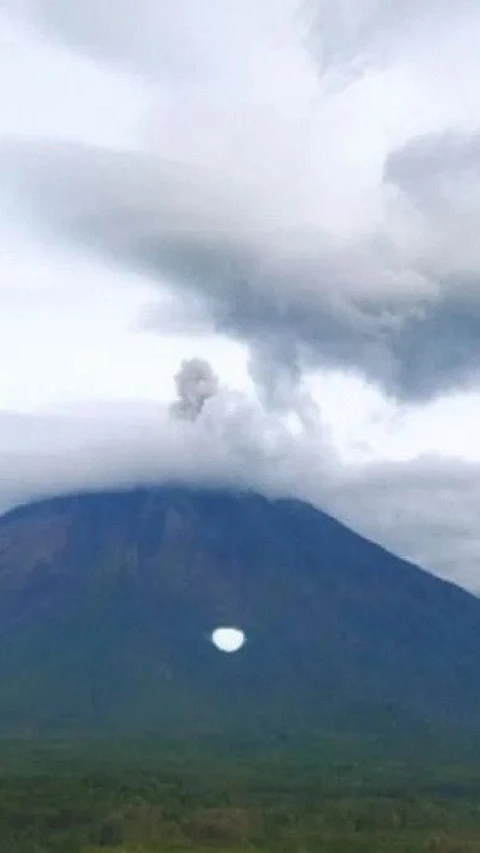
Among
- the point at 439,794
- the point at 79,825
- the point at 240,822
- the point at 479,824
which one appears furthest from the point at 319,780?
the point at 79,825

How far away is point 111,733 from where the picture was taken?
191 meters

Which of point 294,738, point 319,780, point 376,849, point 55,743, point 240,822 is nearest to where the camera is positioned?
point 376,849

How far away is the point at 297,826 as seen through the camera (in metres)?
108

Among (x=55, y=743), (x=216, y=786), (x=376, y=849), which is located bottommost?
(x=376, y=849)

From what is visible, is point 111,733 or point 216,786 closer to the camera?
point 216,786

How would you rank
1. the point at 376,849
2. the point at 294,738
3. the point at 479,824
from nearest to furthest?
→ the point at 376,849
the point at 479,824
the point at 294,738

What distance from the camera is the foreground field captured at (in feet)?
327

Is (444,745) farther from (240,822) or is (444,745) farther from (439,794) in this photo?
(240,822)

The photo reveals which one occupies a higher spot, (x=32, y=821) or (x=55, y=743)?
(x=55, y=743)

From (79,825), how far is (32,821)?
128 inches

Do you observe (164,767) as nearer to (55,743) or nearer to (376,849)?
(55,743)

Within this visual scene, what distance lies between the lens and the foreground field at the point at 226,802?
99.6 meters

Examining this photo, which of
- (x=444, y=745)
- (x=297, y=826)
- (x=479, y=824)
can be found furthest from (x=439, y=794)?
(x=444, y=745)

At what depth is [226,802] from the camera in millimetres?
118312
